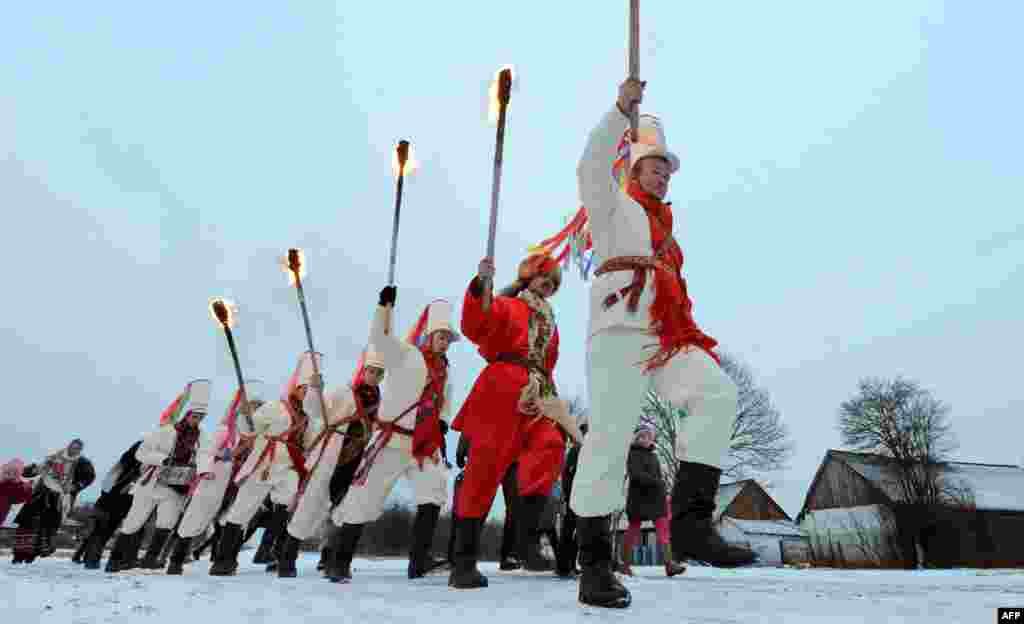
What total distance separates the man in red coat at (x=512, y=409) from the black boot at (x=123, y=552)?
4.40 m

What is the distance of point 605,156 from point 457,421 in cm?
248

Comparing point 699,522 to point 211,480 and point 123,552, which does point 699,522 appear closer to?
point 211,480

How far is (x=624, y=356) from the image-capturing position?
309 cm

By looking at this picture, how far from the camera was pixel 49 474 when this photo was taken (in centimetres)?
1005

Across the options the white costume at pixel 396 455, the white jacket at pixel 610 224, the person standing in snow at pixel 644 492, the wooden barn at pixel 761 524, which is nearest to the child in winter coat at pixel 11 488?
the white costume at pixel 396 455

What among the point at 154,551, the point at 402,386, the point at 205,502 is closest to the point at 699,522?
the point at 402,386

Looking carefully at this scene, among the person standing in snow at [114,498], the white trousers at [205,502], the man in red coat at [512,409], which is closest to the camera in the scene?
the man in red coat at [512,409]

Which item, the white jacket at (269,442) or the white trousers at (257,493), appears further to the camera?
the white jacket at (269,442)

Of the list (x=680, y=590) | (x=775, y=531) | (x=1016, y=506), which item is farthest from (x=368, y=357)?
(x=1016, y=506)

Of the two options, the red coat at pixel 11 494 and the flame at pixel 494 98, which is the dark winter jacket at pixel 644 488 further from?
the red coat at pixel 11 494

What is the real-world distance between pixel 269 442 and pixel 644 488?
13.0ft

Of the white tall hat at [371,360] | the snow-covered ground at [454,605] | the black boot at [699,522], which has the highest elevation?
the white tall hat at [371,360]

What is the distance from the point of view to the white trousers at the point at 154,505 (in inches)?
283

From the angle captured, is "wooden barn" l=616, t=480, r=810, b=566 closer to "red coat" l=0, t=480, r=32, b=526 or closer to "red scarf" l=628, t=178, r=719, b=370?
"red coat" l=0, t=480, r=32, b=526
